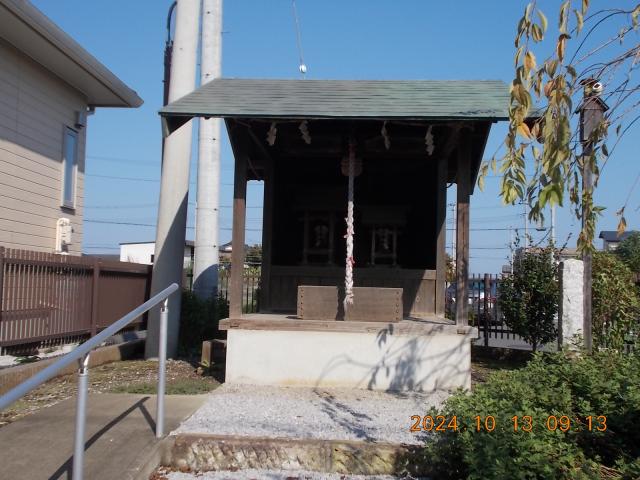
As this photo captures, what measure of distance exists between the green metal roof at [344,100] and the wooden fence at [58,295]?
2868 millimetres

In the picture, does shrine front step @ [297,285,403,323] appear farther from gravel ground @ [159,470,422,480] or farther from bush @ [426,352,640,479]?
gravel ground @ [159,470,422,480]

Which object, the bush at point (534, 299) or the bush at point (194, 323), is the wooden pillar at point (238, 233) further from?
the bush at point (534, 299)

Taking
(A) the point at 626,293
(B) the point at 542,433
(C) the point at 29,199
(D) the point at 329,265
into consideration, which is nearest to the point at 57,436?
(B) the point at 542,433

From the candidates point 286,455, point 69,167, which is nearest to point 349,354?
point 286,455

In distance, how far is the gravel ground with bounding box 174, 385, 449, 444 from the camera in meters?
5.22

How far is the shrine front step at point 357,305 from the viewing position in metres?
7.70

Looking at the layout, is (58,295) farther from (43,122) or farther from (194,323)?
(43,122)

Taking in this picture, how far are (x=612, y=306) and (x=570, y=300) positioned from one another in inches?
51.6

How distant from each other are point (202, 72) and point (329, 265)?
4.97 metres

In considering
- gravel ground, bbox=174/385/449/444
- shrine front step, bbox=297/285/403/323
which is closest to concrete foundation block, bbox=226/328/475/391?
gravel ground, bbox=174/385/449/444

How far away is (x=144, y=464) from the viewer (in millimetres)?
4379

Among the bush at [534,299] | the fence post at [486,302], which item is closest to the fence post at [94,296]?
the bush at [534,299]

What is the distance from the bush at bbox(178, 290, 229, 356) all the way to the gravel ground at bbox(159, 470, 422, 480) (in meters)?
5.90

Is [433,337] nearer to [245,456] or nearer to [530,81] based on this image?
[245,456]
